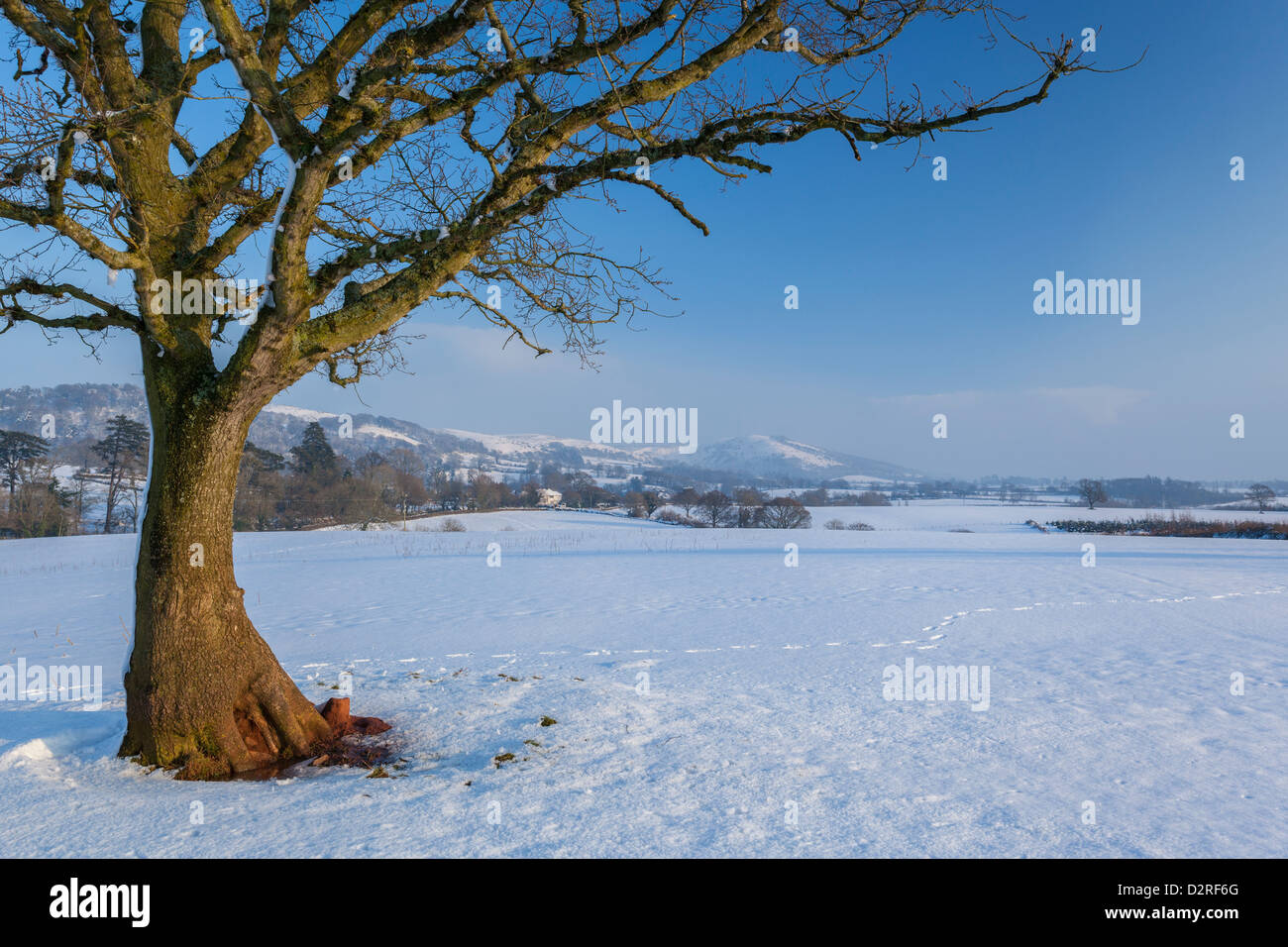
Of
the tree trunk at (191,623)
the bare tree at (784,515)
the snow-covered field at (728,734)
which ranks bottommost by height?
the bare tree at (784,515)

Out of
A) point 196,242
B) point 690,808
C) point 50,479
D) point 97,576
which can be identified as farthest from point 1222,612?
point 50,479

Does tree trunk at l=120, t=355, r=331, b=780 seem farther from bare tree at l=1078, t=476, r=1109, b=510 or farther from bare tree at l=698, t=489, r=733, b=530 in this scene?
bare tree at l=1078, t=476, r=1109, b=510

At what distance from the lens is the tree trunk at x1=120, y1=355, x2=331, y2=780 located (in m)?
4.20

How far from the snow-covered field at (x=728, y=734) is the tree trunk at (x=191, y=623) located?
1.11 feet

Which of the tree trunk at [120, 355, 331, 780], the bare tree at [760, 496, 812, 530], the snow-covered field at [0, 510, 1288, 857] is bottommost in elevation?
the bare tree at [760, 496, 812, 530]

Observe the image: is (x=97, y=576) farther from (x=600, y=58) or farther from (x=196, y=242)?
(x=600, y=58)

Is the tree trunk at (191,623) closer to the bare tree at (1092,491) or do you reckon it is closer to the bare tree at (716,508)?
the bare tree at (716,508)

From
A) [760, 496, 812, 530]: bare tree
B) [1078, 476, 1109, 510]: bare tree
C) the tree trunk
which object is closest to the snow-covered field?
the tree trunk

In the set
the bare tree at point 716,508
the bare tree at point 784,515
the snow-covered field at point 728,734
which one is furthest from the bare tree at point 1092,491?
the snow-covered field at point 728,734

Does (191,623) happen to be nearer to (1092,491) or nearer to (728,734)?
(728,734)

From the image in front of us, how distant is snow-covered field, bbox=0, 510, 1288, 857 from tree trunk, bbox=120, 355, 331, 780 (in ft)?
1.11

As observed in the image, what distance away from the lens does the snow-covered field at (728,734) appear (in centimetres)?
312

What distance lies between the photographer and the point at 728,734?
470 cm

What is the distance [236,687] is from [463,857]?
2574mm
